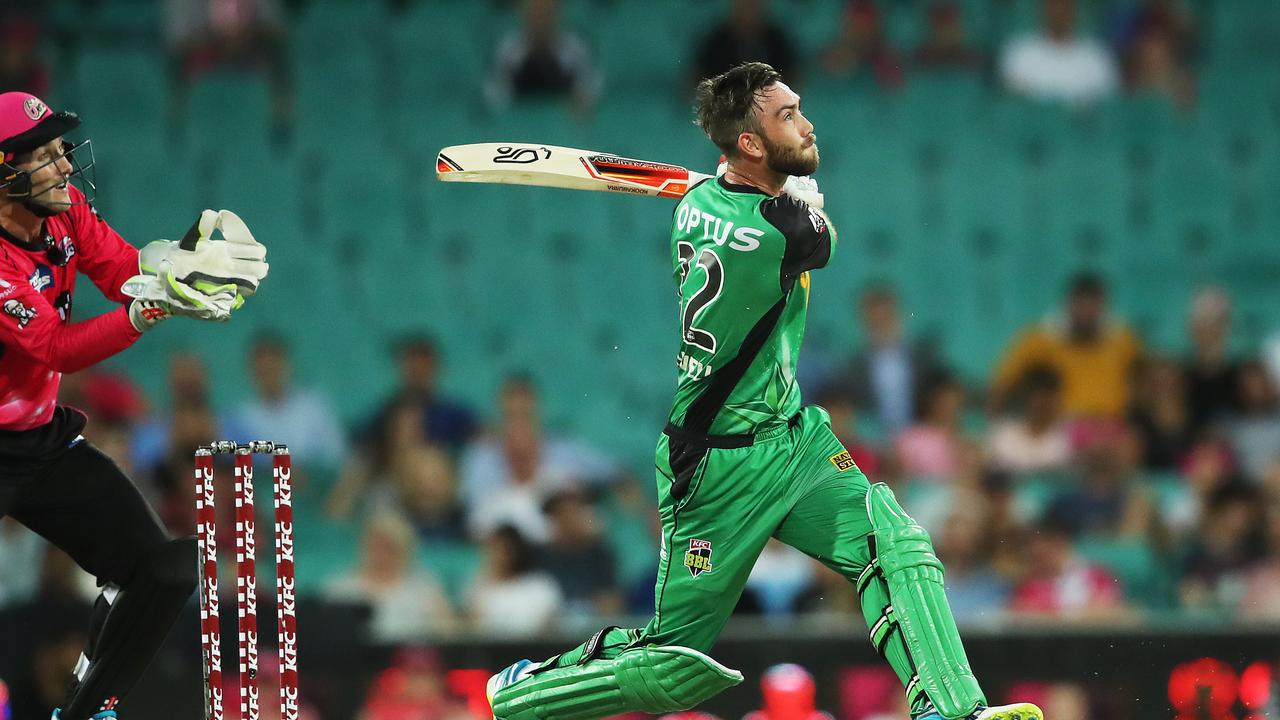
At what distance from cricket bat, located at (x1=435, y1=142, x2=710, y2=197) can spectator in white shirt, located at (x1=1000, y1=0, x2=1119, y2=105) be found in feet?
20.2

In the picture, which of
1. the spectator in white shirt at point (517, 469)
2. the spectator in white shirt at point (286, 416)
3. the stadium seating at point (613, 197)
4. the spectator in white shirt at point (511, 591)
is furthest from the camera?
the stadium seating at point (613, 197)

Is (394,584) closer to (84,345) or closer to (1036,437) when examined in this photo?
(1036,437)

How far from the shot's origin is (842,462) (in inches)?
205

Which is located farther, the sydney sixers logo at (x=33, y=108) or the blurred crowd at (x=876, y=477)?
the blurred crowd at (x=876, y=477)

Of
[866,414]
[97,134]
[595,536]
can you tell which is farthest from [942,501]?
[97,134]

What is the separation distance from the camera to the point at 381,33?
11.5 meters

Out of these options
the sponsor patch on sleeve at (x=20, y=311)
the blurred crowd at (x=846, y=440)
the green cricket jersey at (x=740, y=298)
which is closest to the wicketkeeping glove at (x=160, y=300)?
the sponsor patch on sleeve at (x=20, y=311)

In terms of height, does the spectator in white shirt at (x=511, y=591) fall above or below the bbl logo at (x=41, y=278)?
above

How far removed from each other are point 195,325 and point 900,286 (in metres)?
4.24

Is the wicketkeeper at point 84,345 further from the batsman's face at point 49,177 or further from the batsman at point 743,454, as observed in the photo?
the batsman at point 743,454

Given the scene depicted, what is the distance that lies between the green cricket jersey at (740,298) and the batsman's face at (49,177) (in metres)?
1.80

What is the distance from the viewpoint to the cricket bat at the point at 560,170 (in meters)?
5.55

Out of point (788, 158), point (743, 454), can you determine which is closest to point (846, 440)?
point (743, 454)

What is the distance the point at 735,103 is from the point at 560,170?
0.76 meters
